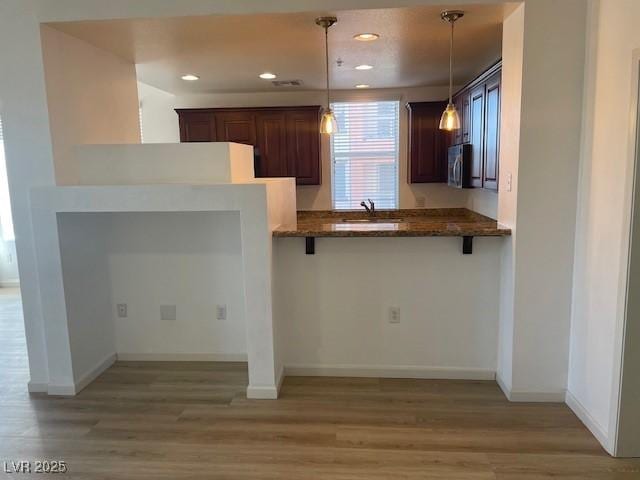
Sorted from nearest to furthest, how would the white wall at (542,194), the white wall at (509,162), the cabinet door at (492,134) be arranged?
the white wall at (542,194)
the white wall at (509,162)
the cabinet door at (492,134)

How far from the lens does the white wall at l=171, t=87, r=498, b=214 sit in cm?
543

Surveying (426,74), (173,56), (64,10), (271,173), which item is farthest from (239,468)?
(426,74)

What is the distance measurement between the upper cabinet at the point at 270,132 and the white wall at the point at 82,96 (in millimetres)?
1449

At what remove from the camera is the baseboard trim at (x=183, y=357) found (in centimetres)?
357

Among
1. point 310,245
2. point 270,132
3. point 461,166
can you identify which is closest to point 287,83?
point 270,132

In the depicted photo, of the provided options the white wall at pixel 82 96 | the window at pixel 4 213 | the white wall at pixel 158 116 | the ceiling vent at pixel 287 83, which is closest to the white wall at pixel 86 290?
the white wall at pixel 82 96

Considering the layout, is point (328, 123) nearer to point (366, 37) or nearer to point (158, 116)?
point (366, 37)

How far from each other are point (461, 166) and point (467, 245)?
1471mm

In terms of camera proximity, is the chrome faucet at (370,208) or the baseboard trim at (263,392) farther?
the chrome faucet at (370,208)

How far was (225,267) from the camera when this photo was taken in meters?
3.46

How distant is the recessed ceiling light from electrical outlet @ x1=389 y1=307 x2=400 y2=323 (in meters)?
1.89

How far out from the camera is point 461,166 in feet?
13.9

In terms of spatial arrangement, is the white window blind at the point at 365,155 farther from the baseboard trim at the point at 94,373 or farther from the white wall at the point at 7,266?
the white wall at the point at 7,266

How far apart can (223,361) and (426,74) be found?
11.0ft
